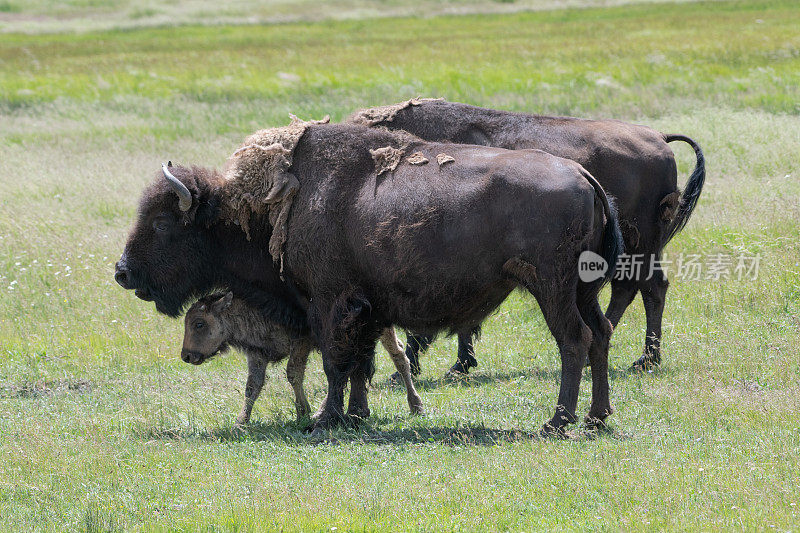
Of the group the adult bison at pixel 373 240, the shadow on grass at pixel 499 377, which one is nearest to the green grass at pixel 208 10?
the shadow on grass at pixel 499 377

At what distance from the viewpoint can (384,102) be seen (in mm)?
24078

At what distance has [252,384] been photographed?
834cm

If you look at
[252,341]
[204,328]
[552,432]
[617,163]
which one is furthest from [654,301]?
[204,328]

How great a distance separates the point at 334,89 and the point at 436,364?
55.8 feet

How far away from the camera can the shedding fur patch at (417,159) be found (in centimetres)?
764

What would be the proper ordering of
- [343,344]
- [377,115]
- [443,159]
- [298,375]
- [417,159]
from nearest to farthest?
[443,159] < [417,159] < [343,344] < [298,375] < [377,115]

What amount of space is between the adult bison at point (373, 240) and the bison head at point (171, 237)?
1 centimetres

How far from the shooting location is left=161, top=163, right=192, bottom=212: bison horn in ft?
26.1

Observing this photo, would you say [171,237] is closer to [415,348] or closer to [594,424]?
[415,348]

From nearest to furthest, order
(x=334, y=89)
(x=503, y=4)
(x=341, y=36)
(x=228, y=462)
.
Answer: (x=228, y=462) → (x=334, y=89) → (x=341, y=36) → (x=503, y=4)

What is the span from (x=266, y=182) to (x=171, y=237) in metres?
1.00

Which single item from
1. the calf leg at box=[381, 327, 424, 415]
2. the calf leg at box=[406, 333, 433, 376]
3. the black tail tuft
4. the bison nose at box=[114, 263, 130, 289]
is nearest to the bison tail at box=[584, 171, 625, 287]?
the black tail tuft

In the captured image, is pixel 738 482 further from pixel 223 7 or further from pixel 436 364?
pixel 223 7

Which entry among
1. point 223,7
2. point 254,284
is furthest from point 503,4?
point 254,284
